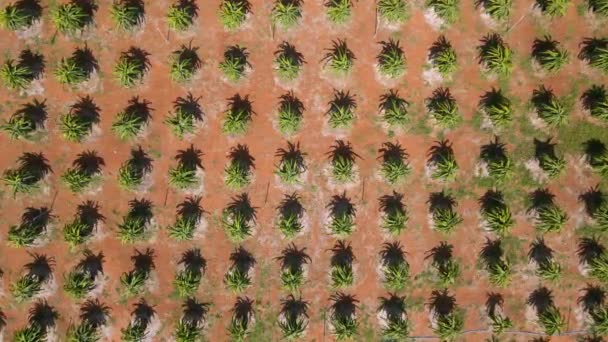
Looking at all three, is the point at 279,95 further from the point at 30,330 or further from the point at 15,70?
the point at 30,330

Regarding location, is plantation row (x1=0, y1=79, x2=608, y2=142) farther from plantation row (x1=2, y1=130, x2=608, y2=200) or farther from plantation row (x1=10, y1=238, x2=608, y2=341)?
plantation row (x1=10, y1=238, x2=608, y2=341)

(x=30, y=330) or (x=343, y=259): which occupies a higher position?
(x=343, y=259)

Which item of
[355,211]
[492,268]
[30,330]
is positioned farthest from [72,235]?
[492,268]

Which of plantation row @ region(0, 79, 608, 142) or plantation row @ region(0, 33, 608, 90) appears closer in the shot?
plantation row @ region(0, 33, 608, 90)

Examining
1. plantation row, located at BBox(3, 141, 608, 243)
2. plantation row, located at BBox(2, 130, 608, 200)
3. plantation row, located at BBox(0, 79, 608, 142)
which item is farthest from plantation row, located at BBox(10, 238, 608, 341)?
plantation row, located at BBox(0, 79, 608, 142)

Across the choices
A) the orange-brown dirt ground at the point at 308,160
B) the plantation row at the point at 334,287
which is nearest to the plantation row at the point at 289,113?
the orange-brown dirt ground at the point at 308,160

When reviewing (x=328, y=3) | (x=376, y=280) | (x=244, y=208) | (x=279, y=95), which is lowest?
(x=376, y=280)
